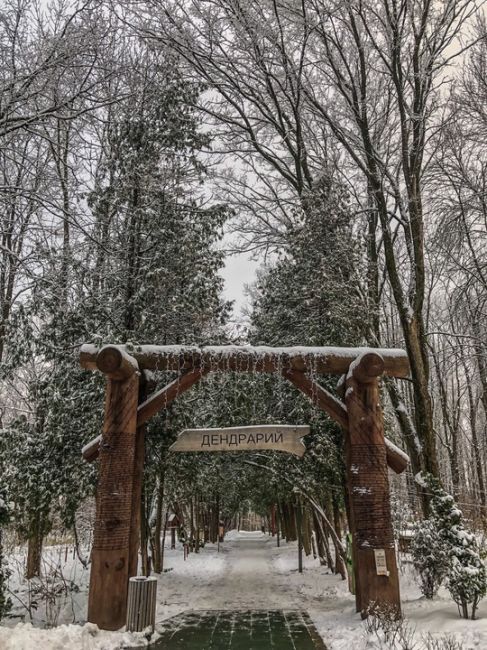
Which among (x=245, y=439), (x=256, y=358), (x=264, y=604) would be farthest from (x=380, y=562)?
(x=264, y=604)

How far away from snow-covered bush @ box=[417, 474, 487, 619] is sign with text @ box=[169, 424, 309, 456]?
2182 mm

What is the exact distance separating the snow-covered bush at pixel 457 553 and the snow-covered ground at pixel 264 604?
0.96 ft

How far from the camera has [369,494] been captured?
724cm

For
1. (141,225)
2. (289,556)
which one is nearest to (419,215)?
(141,225)

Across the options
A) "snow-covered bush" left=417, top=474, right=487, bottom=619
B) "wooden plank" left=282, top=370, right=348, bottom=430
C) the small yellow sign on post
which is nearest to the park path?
the small yellow sign on post

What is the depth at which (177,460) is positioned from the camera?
10961mm

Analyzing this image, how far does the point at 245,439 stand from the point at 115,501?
2.09m

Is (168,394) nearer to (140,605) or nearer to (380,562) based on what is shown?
(140,605)

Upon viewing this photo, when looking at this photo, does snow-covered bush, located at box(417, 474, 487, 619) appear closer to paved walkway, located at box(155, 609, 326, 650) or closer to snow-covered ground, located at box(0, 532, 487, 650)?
snow-covered ground, located at box(0, 532, 487, 650)

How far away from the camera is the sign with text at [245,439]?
7684 millimetres

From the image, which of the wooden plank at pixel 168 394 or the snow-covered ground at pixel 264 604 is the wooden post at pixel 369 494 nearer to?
the snow-covered ground at pixel 264 604

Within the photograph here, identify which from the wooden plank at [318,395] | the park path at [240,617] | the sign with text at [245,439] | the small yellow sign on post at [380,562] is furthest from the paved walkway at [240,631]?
the wooden plank at [318,395]

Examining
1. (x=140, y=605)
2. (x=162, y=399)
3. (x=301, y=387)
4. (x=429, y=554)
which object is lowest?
(x=140, y=605)

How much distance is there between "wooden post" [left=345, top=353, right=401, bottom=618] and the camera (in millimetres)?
6922
